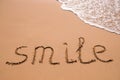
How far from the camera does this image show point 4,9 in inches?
81.8

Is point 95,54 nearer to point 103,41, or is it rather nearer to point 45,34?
point 103,41

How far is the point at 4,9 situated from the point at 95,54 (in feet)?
3.34

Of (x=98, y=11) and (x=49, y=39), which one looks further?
(x=98, y=11)

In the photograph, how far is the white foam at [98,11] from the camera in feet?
6.36

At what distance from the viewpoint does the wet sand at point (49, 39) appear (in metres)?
1.48

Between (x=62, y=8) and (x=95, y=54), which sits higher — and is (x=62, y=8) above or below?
above

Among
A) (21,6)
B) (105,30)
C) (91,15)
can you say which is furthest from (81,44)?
(21,6)

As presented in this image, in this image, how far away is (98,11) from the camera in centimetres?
212

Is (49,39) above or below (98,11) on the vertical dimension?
below

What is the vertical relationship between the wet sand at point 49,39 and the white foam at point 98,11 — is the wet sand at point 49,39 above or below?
below

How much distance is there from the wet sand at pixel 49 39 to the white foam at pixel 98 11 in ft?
0.27

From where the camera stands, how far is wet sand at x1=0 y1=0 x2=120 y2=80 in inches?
58.1

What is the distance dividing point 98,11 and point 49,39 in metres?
0.67

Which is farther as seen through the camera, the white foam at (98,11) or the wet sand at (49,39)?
the white foam at (98,11)
